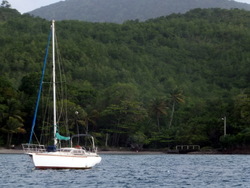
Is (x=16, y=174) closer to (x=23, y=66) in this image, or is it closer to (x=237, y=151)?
(x=237, y=151)

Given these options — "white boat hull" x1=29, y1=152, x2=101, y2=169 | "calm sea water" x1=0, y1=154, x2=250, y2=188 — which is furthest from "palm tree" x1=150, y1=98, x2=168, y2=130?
"white boat hull" x1=29, y1=152, x2=101, y2=169

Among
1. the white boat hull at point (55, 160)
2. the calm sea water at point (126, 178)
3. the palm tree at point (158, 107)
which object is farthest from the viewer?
the palm tree at point (158, 107)

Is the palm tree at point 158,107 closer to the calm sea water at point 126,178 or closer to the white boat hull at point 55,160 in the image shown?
the calm sea water at point 126,178

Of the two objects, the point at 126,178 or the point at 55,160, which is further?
the point at 55,160

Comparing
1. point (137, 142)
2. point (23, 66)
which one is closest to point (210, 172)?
point (137, 142)

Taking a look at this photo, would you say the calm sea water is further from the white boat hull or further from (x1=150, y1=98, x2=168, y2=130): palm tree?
(x1=150, y1=98, x2=168, y2=130): palm tree

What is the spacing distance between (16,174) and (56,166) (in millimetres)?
3544

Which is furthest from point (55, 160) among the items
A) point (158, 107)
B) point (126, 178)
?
point (158, 107)

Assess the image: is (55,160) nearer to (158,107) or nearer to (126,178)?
(126,178)

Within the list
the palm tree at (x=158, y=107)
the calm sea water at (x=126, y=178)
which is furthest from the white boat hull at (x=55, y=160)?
the palm tree at (x=158, y=107)

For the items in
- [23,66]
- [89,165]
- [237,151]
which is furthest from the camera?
[23,66]

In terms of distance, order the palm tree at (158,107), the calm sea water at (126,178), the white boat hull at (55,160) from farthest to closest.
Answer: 1. the palm tree at (158,107)
2. the white boat hull at (55,160)
3. the calm sea water at (126,178)

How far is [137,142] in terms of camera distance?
399 feet

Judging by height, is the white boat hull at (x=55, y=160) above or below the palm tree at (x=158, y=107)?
below
